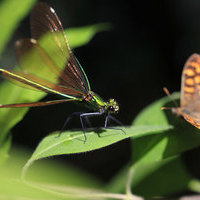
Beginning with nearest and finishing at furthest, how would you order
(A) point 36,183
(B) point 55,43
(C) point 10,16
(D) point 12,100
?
(A) point 36,183 < (D) point 12,100 < (C) point 10,16 < (B) point 55,43

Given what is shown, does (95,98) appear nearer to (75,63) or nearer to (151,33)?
(75,63)

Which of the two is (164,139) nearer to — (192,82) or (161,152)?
(161,152)

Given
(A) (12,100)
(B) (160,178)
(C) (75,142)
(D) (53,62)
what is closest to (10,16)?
(D) (53,62)

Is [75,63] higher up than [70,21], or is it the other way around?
[70,21]

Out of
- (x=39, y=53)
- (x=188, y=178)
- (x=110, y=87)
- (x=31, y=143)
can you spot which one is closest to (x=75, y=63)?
(x=39, y=53)

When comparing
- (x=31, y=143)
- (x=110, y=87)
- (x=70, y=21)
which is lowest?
(x=31, y=143)

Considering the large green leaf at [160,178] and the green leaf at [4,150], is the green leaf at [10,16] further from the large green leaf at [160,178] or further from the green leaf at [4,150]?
the large green leaf at [160,178]
